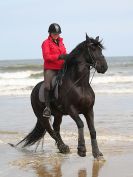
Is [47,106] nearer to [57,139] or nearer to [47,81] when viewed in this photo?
[47,81]

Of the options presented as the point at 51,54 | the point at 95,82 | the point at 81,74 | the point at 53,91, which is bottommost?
the point at 95,82

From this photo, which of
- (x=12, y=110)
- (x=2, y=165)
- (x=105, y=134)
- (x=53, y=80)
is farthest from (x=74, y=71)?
(x=12, y=110)

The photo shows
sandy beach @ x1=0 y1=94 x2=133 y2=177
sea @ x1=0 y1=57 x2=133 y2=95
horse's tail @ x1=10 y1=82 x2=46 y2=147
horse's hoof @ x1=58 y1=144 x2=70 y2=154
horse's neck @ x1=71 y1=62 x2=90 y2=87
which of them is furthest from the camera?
sea @ x1=0 y1=57 x2=133 y2=95

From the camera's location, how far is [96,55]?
7926 mm

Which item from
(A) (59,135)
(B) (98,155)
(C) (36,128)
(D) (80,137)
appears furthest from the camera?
(C) (36,128)

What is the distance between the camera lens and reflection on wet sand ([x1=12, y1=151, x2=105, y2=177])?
715 cm

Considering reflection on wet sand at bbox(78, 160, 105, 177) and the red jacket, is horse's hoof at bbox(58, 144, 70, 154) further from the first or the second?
the red jacket

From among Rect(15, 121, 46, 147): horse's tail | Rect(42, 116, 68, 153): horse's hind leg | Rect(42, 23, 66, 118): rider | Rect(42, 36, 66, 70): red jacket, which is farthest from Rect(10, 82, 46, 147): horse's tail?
Rect(42, 36, 66, 70): red jacket

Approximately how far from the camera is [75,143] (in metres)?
10.0

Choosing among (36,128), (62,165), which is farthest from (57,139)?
(62,165)

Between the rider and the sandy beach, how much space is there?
0.98m

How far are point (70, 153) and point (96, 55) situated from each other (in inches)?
79.3

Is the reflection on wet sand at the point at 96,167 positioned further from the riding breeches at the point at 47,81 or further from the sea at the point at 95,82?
the sea at the point at 95,82

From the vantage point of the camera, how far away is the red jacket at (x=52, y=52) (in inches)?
343
